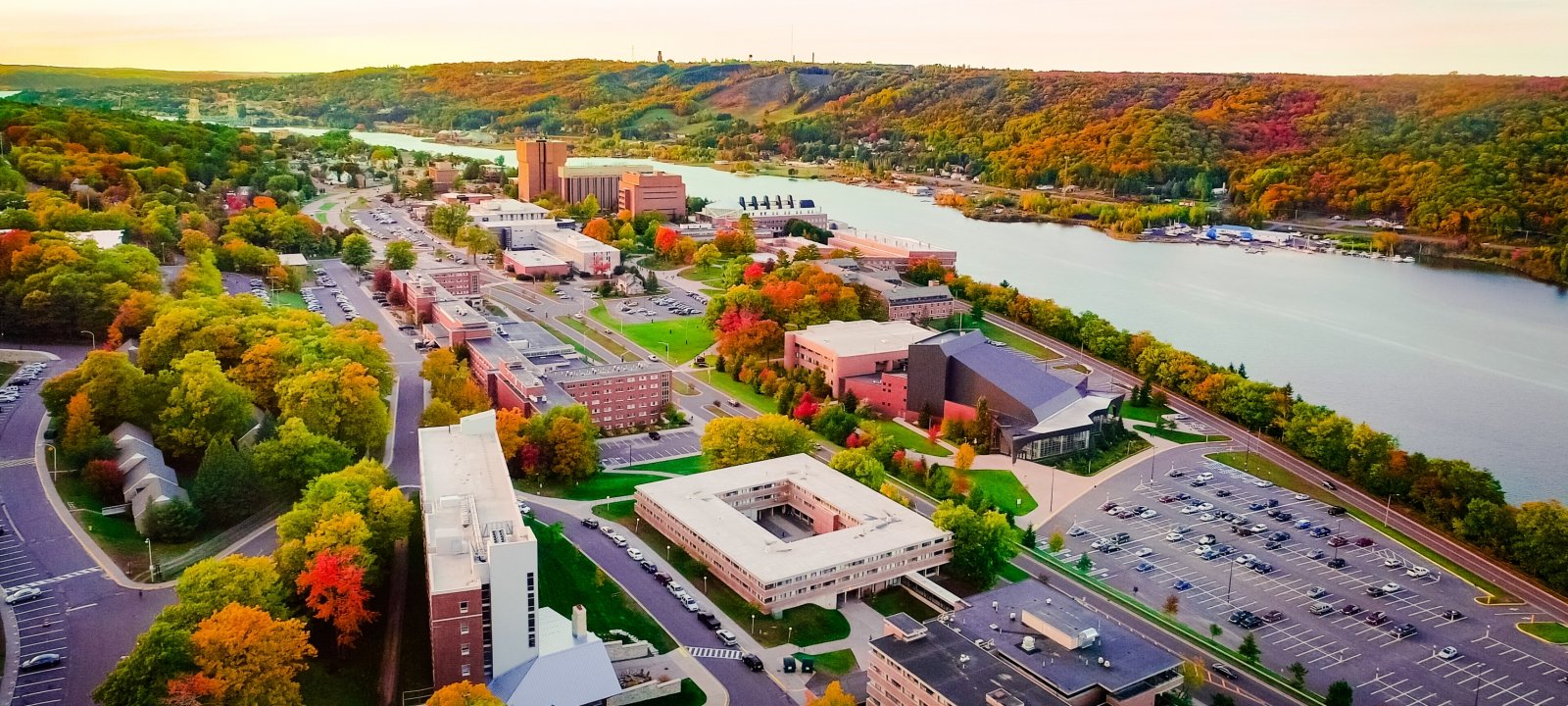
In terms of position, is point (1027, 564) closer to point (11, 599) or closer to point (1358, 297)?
point (11, 599)

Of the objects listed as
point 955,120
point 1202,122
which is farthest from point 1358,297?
point 955,120

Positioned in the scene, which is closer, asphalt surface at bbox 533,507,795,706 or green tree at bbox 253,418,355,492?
asphalt surface at bbox 533,507,795,706

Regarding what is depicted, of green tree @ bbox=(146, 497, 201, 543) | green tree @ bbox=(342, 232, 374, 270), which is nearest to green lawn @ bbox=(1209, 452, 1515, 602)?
green tree @ bbox=(146, 497, 201, 543)

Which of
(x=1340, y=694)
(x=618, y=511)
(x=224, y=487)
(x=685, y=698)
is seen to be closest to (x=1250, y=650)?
(x=1340, y=694)

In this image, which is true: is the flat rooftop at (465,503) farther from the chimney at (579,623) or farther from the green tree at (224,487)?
the green tree at (224,487)

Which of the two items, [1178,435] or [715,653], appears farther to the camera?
[1178,435]

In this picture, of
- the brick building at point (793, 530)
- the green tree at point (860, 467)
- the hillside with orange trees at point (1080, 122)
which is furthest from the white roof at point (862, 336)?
the hillside with orange trees at point (1080, 122)

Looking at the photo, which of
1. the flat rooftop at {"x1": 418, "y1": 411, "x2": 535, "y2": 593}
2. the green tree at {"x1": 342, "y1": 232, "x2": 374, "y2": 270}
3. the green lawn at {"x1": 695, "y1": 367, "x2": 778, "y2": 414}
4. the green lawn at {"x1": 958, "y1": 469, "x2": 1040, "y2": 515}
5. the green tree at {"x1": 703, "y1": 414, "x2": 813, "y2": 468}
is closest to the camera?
the flat rooftop at {"x1": 418, "y1": 411, "x2": 535, "y2": 593}

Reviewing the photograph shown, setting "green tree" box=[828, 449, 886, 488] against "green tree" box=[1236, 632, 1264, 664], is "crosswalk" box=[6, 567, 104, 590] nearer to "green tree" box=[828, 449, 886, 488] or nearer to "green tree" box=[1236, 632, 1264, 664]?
"green tree" box=[828, 449, 886, 488]

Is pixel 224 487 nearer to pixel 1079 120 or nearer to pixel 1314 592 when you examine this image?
pixel 1314 592
